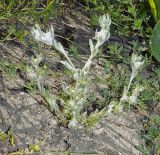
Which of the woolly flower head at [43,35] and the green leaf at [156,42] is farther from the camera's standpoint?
the green leaf at [156,42]

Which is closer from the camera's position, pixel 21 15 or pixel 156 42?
pixel 156 42

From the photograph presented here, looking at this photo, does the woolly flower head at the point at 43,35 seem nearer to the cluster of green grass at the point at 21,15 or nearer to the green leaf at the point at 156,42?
the cluster of green grass at the point at 21,15

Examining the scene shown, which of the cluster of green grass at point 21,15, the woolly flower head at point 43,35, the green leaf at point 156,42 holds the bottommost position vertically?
the woolly flower head at point 43,35

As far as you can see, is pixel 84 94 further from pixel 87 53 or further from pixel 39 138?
pixel 87 53

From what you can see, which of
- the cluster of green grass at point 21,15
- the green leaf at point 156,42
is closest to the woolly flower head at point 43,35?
the cluster of green grass at point 21,15

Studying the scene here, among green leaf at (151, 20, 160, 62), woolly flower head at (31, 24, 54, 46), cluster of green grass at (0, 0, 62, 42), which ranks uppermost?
cluster of green grass at (0, 0, 62, 42)

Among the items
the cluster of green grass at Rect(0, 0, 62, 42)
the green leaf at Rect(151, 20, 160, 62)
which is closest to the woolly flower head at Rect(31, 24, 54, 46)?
the cluster of green grass at Rect(0, 0, 62, 42)

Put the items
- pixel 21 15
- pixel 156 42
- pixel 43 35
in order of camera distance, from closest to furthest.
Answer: pixel 43 35, pixel 156 42, pixel 21 15

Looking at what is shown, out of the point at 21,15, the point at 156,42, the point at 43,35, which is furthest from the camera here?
the point at 21,15

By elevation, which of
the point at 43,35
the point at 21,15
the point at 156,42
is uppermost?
the point at 21,15

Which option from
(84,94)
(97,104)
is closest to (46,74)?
(97,104)

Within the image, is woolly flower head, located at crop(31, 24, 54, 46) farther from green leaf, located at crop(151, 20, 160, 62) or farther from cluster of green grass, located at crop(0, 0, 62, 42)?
green leaf, located at crop(151, 20, 160, 62)
